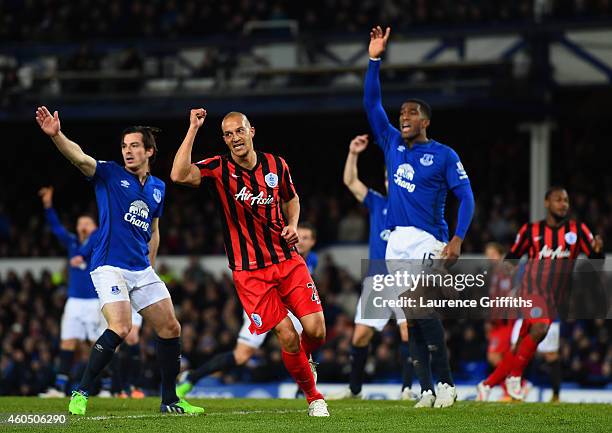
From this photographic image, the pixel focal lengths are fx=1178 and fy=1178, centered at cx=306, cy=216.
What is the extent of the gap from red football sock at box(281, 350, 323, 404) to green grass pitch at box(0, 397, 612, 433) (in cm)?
21

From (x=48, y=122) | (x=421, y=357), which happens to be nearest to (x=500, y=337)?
(x=421, y=357)


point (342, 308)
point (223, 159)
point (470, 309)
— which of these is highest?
point (223, 159)

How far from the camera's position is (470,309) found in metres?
13.6

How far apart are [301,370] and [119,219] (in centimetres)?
202

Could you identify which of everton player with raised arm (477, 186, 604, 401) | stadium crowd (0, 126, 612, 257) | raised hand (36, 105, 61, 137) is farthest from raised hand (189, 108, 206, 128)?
stadium crowd (0, 126, 612, 257)

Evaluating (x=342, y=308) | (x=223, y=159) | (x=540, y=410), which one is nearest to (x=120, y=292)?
(x=223, y=159)

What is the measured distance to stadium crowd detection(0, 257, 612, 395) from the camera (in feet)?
59.2

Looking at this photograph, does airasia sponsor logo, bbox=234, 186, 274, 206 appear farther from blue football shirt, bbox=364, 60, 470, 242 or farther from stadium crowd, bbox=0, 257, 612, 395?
stadium crowd, bbox=0, 257, 612, 395

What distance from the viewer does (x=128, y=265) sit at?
9797 millimetres

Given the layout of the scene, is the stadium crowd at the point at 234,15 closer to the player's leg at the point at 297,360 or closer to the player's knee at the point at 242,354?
the player's knee at the point at 242,354

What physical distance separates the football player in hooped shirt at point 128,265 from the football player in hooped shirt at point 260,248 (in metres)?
0.88

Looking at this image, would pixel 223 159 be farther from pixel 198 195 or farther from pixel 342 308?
pixel 198 195

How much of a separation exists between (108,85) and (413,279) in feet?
47.5

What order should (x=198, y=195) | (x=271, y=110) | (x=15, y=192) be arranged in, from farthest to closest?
(x=15, y=192)
(x=198, y=195)
(x=271, y=110)
